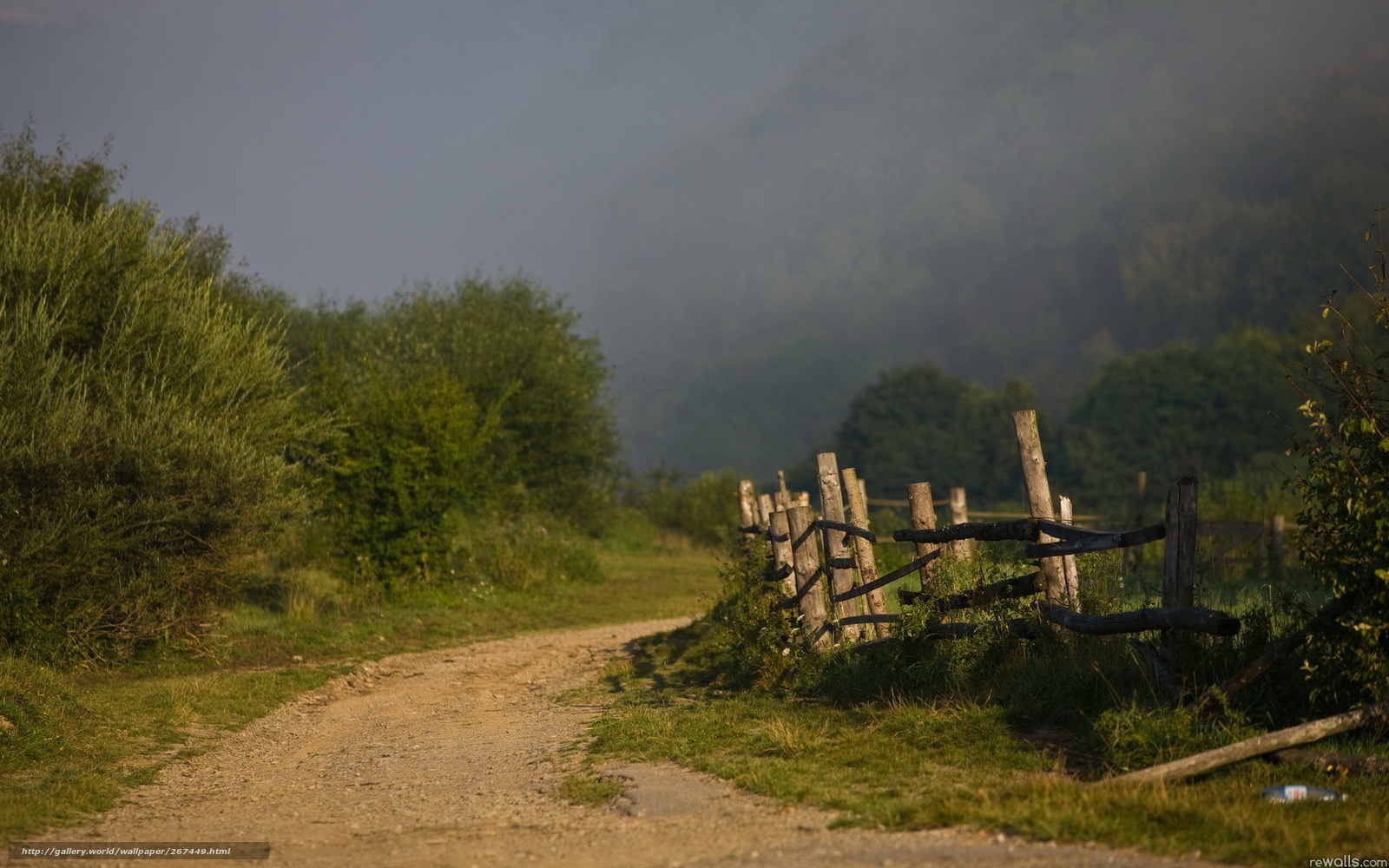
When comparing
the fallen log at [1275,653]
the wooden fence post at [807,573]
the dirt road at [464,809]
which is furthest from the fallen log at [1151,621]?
the wooden fence post at [807,573]

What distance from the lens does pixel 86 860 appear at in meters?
5.28

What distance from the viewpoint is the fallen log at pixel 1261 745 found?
5105 mm

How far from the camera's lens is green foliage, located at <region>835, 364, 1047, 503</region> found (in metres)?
76.2

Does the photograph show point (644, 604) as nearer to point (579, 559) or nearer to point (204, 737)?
point (579, 559)

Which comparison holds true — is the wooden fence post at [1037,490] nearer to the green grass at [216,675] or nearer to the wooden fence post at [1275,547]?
the green grass at [216,675]

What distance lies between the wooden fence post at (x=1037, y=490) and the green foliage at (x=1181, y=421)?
5506 cm

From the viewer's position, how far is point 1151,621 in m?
5.92

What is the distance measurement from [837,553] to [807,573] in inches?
13.6

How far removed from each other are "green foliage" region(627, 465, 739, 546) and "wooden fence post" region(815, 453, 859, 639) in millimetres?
27968

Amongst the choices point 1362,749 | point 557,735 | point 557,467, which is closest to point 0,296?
point 557,735

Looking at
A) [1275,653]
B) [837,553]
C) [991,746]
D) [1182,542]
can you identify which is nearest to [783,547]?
[837,553]

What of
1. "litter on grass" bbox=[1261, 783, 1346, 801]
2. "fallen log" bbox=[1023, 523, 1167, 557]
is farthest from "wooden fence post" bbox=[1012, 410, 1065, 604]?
"litter on grass" bbox=[1261, 783, 1346, 801]

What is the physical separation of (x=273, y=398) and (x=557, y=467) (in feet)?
59.0

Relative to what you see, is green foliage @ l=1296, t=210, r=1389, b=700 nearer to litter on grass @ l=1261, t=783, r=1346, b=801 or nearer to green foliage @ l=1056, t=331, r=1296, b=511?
litter on grass @ l=1261, t=783, r=1346, b=801
